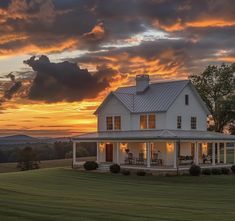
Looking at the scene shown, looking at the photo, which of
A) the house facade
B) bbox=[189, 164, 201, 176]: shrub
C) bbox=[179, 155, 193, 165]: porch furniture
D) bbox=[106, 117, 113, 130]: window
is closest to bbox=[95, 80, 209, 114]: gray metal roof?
the house facade

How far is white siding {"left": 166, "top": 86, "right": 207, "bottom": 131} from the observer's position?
49.2 m

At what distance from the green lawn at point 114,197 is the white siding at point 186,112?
30.6 feet

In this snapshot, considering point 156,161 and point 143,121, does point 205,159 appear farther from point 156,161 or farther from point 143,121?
point 143,121

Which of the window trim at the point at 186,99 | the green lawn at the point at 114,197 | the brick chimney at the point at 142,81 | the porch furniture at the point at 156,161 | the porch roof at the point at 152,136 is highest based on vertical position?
the brick chimney at the point at 142,81

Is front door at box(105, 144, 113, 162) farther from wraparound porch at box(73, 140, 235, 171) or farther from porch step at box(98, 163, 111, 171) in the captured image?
porch step at box(98, 163, 111, 171)

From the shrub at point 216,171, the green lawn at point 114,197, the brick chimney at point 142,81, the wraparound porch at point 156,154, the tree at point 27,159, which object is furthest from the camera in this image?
the tree at point 27,159

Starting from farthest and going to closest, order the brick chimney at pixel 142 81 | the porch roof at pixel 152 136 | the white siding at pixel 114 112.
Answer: the brick chimney at pixel 142 81 → the white siding at pixel 114 112 → the porch roof at pixel 152 136

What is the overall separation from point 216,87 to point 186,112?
1710 cm

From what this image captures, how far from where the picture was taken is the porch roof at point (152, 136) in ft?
144

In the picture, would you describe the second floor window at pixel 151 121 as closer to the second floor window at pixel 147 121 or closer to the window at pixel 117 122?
the second floor window at pixel 147 121

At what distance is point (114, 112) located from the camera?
5319 centimetres

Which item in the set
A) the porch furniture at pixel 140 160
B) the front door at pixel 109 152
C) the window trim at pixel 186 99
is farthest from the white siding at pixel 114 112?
the window trim at pixel 186 99

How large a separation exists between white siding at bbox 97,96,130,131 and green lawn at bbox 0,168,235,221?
8.33 metres

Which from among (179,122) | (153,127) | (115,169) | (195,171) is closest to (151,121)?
(153,127)
